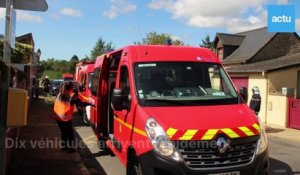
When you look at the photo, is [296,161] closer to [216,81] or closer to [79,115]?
[216,81]

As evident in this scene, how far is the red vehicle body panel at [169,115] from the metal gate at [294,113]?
508 inches

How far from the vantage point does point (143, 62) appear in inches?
294

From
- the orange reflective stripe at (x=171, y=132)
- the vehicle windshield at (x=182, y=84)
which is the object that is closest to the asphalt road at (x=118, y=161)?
the vehicle windshield at (x=182, y=84)

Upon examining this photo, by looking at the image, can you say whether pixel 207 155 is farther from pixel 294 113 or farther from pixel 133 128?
pixel 294 113

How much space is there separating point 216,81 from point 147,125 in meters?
1.85

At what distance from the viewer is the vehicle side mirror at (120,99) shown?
7.07 m

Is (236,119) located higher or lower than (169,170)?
higher

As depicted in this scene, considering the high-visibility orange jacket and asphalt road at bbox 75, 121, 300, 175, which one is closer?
asphalt road at bbox 75, 121, 300, 175

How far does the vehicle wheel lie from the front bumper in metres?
0.19

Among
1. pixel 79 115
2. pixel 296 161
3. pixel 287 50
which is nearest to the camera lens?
pixel 296 161

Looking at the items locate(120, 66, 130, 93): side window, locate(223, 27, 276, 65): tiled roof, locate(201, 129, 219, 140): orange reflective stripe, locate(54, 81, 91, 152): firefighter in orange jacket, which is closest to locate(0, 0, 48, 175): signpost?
locate(201, 129, 219, 140): orange reflective stripe

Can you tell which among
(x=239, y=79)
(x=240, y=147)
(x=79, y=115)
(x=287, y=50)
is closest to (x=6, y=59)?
(x=240, y=147)

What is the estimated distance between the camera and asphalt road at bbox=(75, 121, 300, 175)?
918cm

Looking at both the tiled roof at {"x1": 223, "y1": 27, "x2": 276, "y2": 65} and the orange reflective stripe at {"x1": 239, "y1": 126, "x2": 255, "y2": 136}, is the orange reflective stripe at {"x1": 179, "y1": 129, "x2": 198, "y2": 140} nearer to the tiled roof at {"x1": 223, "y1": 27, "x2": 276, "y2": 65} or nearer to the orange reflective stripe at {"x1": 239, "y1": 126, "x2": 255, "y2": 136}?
the orange reflective stripe at {"x1": 239, "y1": 126, "x2": 255, "y2": 136}
